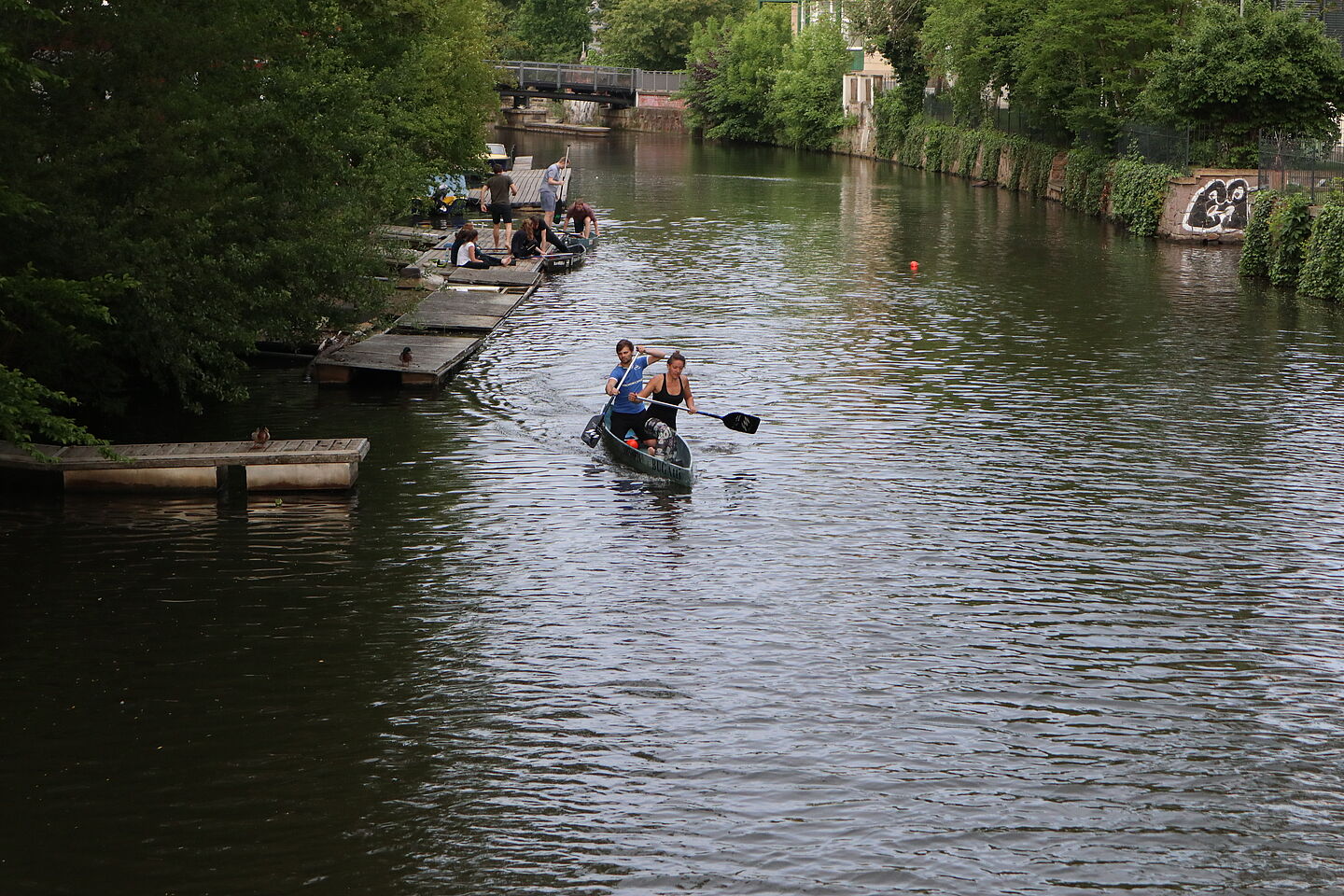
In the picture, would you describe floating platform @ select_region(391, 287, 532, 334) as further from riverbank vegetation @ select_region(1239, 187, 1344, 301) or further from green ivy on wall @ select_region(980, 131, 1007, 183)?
green ivy on wall @ select_region(980, 131, 1007, 183)

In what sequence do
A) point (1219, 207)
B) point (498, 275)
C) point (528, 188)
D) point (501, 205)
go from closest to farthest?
1. point (498, 275)
2. point (501, 205)
3. point (1219, 207)
4. point (528, 188)

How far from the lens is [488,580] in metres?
16.2

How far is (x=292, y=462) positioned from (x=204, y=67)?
6.17 meters

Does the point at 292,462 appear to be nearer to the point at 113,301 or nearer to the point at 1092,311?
the point at 113,301

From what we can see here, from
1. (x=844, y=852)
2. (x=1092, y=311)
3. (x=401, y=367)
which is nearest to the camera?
(x=844, y=852)

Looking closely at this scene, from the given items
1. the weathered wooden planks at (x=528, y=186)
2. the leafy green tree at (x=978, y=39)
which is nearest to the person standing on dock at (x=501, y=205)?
the weathered wooden planks at (x=528, y=186)

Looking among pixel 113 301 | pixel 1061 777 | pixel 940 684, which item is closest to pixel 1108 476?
pixel 940 684

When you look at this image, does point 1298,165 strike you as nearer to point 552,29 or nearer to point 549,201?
point 549,201

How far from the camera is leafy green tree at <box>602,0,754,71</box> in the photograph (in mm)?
126438

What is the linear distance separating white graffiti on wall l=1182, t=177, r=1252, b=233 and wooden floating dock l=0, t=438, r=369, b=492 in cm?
3374

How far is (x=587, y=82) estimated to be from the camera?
121m

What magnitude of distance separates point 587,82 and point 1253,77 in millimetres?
81375

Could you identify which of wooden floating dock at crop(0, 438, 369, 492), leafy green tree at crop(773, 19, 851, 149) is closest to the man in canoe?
wooden floating dock at crop(0, 438, 369, 492)

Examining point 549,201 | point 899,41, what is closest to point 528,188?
point 549,201
